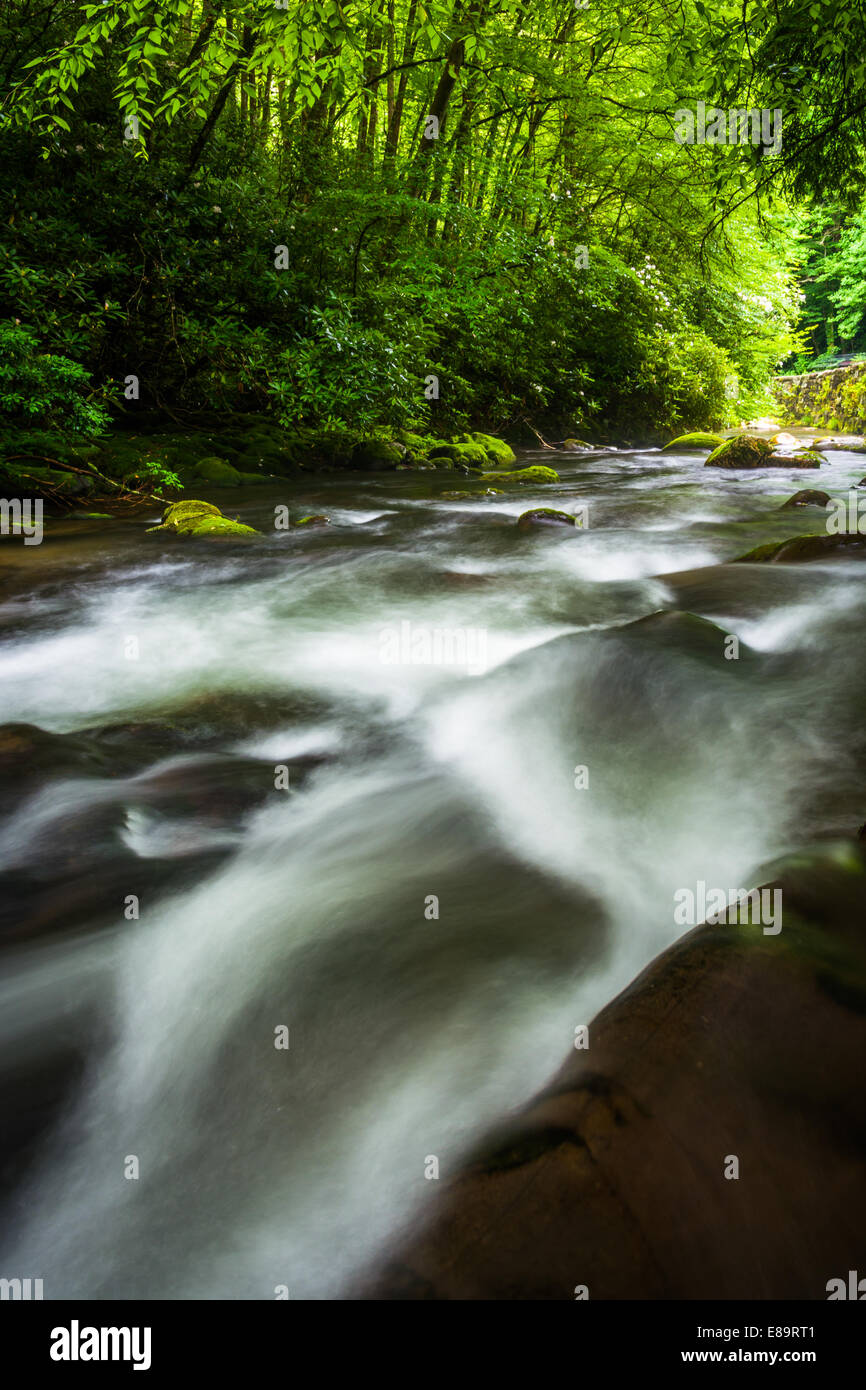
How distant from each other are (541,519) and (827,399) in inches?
1104

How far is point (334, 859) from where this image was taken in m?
2.83

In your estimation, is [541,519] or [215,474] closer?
[541,519]

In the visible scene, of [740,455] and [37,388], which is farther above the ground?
[740,455]

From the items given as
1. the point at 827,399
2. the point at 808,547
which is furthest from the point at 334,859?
the point at 827,399

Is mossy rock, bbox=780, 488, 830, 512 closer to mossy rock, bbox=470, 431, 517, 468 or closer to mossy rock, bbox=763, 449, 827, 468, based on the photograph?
mossy rock, bbox=763, 449, 827, 468

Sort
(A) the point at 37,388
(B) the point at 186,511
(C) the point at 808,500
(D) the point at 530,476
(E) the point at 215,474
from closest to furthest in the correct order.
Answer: (A) the point at 37,388 < (B) the point at 186,511 < (C) the point at 808,500 < (E) the point at 215,474 < (D) the point at 530,476

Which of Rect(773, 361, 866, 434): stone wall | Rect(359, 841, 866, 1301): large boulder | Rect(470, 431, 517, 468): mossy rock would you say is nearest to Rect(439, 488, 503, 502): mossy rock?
Rect(470, 431, 517, 468): mossy rock

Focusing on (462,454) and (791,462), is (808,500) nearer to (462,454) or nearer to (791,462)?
(791,462)

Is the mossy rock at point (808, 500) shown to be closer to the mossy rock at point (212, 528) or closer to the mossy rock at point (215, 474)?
the mossy rock at point (212, 528)

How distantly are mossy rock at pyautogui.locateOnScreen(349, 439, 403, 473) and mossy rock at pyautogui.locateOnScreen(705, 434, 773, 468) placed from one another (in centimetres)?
514

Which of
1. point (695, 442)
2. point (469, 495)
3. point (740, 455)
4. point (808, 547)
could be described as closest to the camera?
point (808, 547)

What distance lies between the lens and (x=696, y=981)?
1628 millimetres

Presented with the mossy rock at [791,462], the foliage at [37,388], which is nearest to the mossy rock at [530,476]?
the mossy rock at [791,462]
